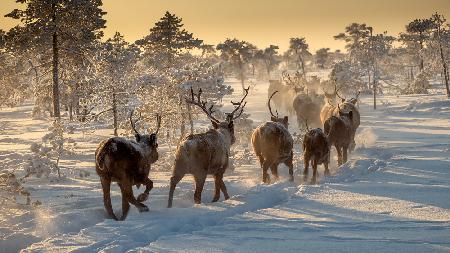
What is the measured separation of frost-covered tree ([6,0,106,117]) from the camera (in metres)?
24.1

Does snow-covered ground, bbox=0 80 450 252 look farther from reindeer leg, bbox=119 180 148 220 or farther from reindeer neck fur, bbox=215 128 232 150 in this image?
reindeer neck fur, bbox=215 128 232 150

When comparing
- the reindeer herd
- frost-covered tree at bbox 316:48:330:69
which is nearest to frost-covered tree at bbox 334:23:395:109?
frost-covered tree at bbox 316:48:330:69

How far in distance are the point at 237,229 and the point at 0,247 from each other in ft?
12.6

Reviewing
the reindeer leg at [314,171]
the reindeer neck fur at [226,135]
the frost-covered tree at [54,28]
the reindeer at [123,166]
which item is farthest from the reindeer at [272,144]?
the frost-covered tree at [54,28]

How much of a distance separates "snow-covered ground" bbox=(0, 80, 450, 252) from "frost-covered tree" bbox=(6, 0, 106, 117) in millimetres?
12871

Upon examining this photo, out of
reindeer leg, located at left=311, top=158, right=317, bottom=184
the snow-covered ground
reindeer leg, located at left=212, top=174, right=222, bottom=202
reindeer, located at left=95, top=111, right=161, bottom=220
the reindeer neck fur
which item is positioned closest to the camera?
the snow-covered ground

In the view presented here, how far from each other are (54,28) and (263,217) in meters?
20.4

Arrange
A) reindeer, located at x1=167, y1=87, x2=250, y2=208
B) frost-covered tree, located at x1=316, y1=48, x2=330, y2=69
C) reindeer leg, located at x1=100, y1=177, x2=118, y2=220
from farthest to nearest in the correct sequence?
frost-covered tree, located at x1=316, y1=48, x2=330, y2=69, reindeer, located at x1=167, y1=87, x2=250, y2=208, reindeer leg, located at x1=100, y1=177, x2=118, y2=220

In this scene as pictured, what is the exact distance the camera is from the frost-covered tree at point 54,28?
79.1 ft

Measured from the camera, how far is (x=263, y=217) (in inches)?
316

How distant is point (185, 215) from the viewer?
26.5ft

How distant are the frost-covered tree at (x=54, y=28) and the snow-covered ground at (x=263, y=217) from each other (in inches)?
507

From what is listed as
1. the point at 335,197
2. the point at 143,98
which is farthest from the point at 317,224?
the point at 143,98

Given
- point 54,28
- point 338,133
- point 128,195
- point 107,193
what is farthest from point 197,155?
point 54,28
